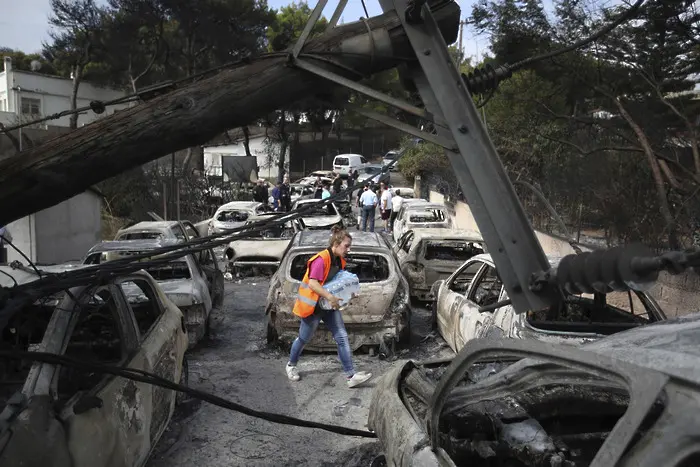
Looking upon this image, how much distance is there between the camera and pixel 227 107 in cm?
320

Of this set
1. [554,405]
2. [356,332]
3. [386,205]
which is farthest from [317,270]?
[386,205]

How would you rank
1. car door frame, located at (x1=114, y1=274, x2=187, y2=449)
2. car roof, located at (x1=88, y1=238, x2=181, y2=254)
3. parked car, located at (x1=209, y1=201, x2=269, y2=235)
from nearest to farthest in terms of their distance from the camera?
car door frame, located at (x1=114, y1=274, x2=187, y2=449) < car roof, located at (x1=88, y1=238, x2=181, y2=254) < parked car, located at (x1=209, y1=201, x2=269, y2=235)

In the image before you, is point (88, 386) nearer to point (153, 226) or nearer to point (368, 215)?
point (153, 226)

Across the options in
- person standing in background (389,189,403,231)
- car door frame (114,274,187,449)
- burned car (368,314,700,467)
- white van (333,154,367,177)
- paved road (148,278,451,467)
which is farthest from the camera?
white van (333,154,367,177)

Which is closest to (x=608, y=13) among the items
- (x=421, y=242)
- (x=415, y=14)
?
(x=421, y=242)

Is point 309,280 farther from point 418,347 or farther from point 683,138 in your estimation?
point 683,138

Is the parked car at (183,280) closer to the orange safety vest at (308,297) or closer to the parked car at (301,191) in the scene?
the orange safety vest at (308,297)

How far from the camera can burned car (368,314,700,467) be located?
2.00m

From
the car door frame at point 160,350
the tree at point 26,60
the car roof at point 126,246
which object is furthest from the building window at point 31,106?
the car door frame at point 160,350

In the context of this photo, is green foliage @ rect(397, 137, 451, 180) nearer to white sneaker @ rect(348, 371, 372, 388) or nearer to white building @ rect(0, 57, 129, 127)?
white sneaker @ rect(348, 371, 372, 388)

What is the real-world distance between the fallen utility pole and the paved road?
270 cm

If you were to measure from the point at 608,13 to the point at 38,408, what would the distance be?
10708 mm

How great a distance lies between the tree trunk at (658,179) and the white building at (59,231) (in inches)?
456

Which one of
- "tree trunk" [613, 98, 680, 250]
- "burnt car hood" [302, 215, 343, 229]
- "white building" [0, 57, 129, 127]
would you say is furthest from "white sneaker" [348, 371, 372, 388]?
"white building" [0, 57, 129, 127]
